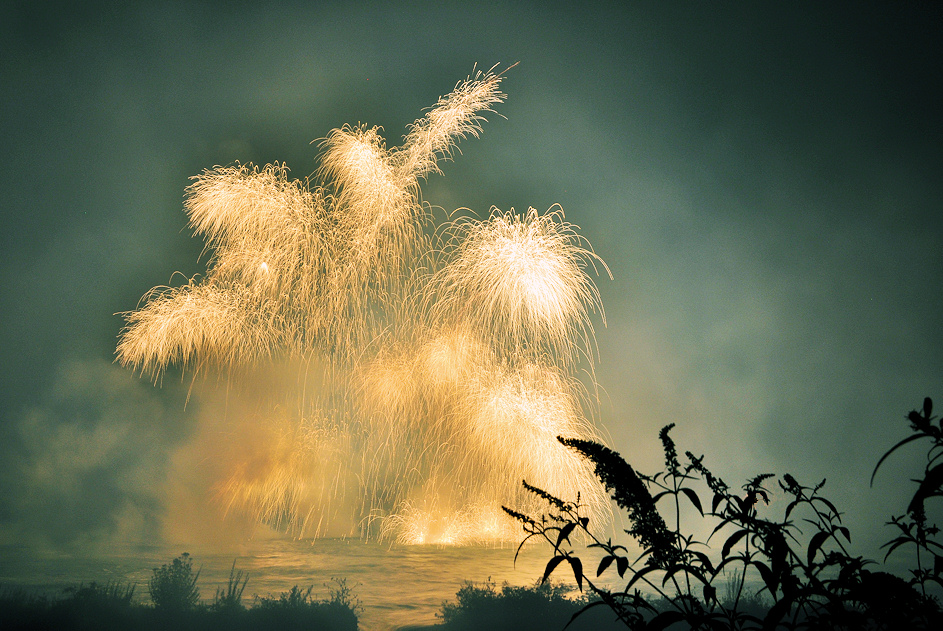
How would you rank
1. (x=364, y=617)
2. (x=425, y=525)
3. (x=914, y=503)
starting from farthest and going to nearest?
(x=425, y=525) < (x=364, y=617) < (x=914, y=503)

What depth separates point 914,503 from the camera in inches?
40.8

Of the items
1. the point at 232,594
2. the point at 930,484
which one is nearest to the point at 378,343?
the point at 232,594

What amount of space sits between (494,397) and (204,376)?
4969mm

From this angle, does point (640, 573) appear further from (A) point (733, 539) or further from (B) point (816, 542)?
(B) point (816, 542)

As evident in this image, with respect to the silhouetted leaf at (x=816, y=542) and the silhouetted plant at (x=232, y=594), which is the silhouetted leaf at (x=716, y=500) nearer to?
the silhouetted leaf at (x=816, y=542)

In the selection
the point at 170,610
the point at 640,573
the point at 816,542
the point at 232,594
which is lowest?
the point at 170,610

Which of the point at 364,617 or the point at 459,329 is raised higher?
the point at 459,329

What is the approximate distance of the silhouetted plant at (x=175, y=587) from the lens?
179 inches

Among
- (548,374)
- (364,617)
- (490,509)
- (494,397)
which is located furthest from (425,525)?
(364,617)

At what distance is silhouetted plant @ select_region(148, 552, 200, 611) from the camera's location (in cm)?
454

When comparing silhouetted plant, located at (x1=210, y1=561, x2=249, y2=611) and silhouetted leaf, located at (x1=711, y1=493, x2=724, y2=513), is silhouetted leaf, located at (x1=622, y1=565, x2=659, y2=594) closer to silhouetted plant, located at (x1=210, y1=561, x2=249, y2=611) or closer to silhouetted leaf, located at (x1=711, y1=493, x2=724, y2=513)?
silhouetted leaf, located at (x1=711, y1=493, x2=724, y2=513)

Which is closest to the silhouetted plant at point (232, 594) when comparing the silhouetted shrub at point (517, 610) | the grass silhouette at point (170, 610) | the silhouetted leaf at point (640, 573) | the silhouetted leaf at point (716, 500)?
the grass silhouette at point (170, 610)

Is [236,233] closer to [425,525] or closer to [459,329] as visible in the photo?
[459,329]

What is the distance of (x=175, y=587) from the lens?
4.77 m
